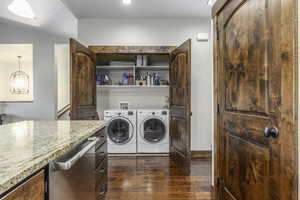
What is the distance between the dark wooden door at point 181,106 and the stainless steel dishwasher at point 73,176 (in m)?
A: 1.93

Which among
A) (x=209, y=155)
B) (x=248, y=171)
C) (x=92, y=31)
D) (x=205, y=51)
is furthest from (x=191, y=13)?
(x=248, y=171)

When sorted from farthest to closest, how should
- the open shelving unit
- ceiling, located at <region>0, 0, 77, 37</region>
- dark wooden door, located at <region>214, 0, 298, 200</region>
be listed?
the open shelving unit → ceiling, located at <region>0, 0, 77, 37</region> → dark wooden door, located at <region>214, 0, 298, 200</region>

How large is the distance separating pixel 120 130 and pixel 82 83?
1302mm

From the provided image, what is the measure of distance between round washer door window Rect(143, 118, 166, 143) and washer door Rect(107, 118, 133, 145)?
282mm

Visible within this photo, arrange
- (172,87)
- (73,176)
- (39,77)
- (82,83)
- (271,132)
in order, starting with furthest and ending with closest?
(39,77), (172,87), (82,83), (271,132), (73,176)

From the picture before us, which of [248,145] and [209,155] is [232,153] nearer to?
[248,145]

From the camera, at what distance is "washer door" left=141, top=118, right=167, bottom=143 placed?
4348 millimetres

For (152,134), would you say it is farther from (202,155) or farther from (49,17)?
(49,17)

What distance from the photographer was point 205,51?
4.24 meters

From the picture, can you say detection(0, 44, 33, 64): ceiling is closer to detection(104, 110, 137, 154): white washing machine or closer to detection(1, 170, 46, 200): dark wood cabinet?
detection(104, 110, 137, 154): white washing machine

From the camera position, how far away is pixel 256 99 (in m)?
1.51

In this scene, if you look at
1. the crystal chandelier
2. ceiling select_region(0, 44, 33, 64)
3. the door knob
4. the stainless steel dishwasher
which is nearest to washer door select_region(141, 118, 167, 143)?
the stainless steel dishwasher

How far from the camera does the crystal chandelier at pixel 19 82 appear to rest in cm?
717

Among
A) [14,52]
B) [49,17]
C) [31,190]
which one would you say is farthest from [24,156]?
[14,52]
